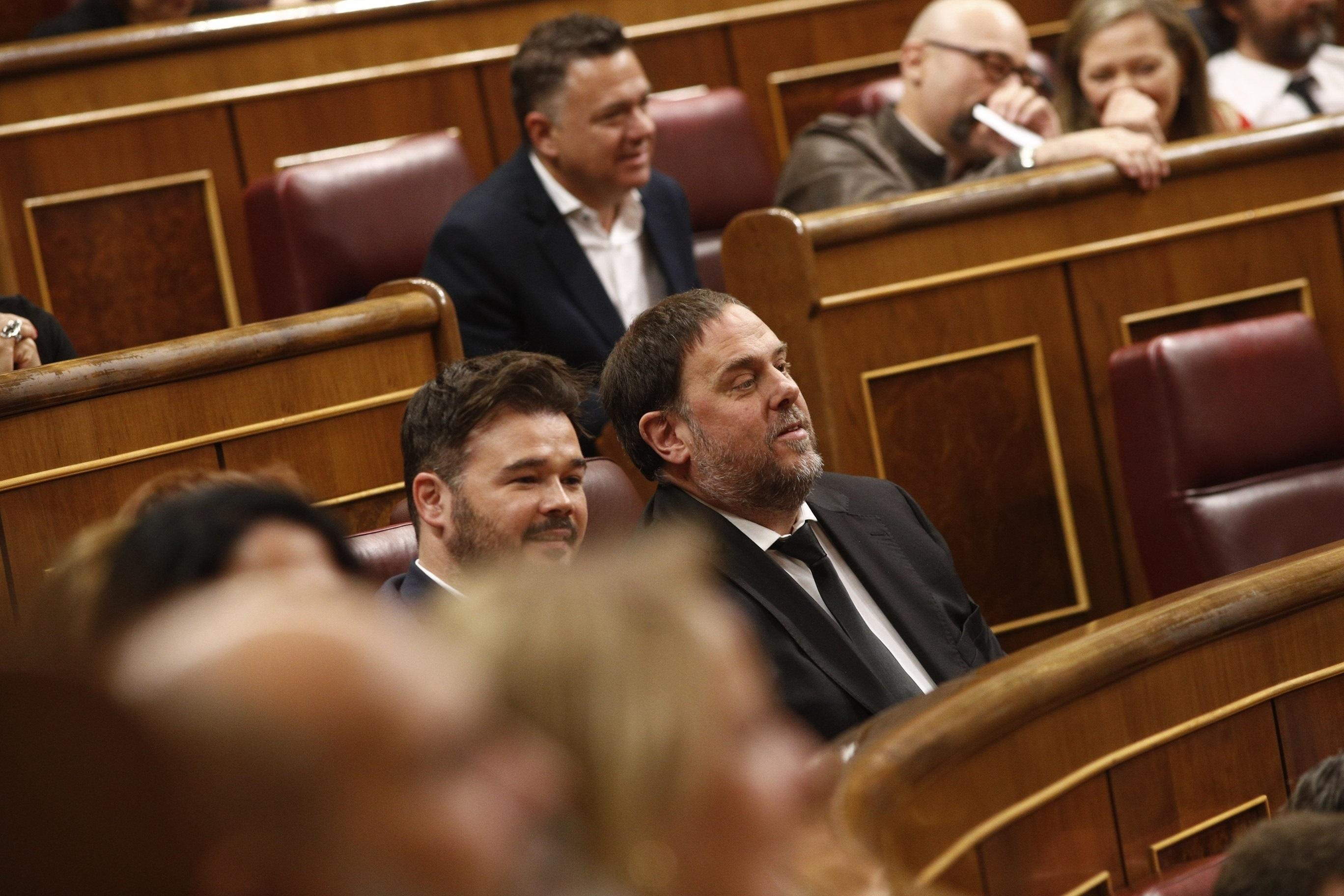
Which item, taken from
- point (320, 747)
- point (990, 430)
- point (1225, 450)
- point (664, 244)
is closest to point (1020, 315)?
point (990, 430)

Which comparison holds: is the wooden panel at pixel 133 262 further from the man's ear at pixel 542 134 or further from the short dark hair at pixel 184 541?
Result: the short dark hair at pixel 184 541

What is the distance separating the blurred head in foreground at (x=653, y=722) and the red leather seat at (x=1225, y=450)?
36.5 inches

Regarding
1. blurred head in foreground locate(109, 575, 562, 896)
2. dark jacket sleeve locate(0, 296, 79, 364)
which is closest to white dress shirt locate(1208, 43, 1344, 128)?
dark jacket sleeve locate(0, 296, 79, 364)

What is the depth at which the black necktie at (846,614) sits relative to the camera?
89 centimetres

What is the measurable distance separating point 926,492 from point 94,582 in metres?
0.91

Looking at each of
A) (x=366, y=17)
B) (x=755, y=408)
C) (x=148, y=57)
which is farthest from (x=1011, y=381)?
(x=148, y=57)

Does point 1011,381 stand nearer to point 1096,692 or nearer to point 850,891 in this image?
point 1096,692

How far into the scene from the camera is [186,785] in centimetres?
25

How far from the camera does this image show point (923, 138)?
1592 mm

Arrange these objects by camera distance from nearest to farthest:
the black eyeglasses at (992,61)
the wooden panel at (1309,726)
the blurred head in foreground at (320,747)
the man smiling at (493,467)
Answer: the blurred head in foreground at (320,747), the wooden panel at (1309,726), the man smiling at (493,467), the black eyeglasses at (992,61)

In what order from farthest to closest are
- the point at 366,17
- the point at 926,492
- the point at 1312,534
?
the point at 366,17 < the point at 926,492 < the point at 1312,534

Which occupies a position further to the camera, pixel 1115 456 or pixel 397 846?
pixel 1115 456

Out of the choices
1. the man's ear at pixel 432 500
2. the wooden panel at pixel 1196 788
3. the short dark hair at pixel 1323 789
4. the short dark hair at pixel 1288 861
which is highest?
the man's ear at pixel 432 500

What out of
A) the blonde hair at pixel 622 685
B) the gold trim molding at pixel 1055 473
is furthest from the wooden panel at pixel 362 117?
the blonde hair at pixel 622 685
